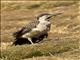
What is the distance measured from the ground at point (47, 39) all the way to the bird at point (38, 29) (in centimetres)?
69

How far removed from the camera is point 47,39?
28.7 meters

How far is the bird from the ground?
0.69m

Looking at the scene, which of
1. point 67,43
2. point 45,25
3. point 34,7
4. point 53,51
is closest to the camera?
point 53,51

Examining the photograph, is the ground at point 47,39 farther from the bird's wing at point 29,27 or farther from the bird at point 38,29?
the bird's wing at point 29,27

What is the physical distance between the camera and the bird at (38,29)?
89.1 feet

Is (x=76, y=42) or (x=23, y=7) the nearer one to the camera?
(x=76, y=42)

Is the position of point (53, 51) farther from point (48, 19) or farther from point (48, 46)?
point (48, 19)

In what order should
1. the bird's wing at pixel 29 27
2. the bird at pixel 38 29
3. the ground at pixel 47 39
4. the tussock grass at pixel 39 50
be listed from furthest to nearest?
the bird's wing at pixel 29 27 → the bird at pixel 38 29 → the tussock grass at pixel 39 50 → the ground at pixel 47 39

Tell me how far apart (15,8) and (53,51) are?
56961 millimetres

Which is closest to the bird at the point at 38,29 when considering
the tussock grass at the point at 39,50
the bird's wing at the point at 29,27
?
the bird's wing at the point at 29,27

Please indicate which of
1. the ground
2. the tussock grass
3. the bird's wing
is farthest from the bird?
the tussock grass

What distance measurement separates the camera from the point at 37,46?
82.1 feet

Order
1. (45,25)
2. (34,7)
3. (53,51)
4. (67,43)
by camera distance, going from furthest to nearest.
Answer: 1. (34,7)
2. (45,25)
3. (67,43)
4. (53,51)

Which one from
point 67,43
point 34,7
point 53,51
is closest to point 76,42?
point 67,43
